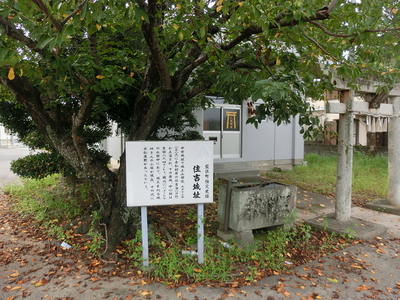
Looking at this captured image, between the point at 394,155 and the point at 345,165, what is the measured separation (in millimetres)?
Answer: 2175

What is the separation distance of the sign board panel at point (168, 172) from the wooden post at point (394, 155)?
518 cm

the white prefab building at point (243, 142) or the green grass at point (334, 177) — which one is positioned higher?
the white prefab building at point (243, 142)

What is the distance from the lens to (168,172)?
3840 millimetres

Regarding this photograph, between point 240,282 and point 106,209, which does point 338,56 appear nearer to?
point 240,282

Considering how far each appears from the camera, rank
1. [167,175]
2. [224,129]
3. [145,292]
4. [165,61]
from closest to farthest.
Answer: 1. [145,292]
2. [167,175]
3. [165,61]
4. [224,129]

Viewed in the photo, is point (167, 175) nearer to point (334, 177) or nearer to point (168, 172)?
point (168, 172)

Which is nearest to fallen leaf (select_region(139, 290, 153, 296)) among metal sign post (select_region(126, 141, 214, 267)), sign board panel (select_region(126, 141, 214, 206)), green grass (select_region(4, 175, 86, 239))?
metal sign post (select_region(126, 141, 214, 267))

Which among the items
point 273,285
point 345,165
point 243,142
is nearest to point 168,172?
point 273,285

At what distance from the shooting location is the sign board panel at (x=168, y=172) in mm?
3762

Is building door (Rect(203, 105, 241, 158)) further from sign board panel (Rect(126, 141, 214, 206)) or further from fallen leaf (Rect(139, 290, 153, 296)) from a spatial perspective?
fallen leaf (Rect(139, 290, 153, 296))

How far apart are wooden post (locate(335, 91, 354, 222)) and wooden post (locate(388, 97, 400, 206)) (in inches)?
76.4

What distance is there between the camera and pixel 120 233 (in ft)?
15.1

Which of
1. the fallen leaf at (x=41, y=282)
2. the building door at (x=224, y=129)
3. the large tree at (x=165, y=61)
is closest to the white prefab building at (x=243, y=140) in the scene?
the building door at (x=224, y=129)

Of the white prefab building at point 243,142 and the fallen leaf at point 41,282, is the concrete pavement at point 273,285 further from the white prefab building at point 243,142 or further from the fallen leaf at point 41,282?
the white prefab building at point 243,142
